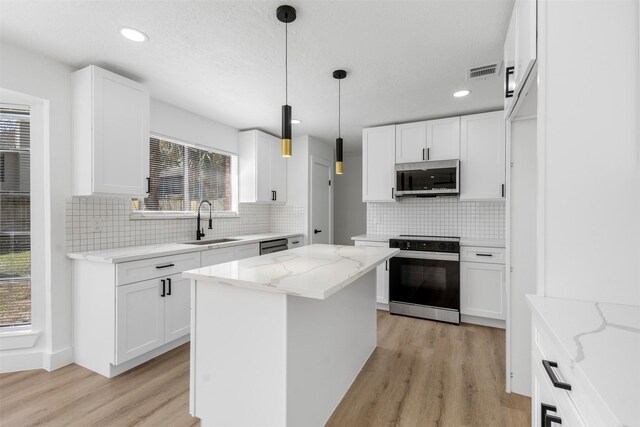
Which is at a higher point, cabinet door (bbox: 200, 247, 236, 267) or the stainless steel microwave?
the stainless steel microwave

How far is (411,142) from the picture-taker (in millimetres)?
3898

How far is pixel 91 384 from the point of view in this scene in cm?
220

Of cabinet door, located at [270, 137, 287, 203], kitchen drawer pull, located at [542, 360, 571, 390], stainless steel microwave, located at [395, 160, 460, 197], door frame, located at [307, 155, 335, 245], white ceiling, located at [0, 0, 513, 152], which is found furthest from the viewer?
door frame, located at [307, 155, 335, 245]

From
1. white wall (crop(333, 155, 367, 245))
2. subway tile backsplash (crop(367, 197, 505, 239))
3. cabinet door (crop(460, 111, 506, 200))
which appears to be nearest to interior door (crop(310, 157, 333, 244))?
white wall (crop(333, 155, 367, 245))

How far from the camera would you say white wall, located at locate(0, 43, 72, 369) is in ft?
7.83

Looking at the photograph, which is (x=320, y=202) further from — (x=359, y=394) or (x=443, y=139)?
(x=359, y=394)

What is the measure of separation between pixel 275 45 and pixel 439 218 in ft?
9.96

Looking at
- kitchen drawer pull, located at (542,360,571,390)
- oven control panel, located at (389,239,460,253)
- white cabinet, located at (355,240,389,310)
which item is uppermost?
oven control panel, located at (389,239,460,253)

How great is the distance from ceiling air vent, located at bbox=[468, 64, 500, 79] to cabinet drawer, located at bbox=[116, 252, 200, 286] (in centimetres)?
307

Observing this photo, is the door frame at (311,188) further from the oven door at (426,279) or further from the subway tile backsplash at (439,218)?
the oven door at (426,279)

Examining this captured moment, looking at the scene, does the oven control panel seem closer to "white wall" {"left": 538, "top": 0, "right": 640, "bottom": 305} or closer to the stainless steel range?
the stainless steel range

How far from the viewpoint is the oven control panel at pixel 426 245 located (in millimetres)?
3408

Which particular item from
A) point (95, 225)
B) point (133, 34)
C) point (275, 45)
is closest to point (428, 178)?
point (275, 45)

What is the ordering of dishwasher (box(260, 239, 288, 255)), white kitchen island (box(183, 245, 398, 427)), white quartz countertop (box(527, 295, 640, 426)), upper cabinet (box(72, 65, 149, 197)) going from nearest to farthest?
white quartz countertop (box(527, 295, 640, 426)) < white kitchen island (box(183, 245, 398, 427)) < upper cabinet (box(72, 65, 149, 197)) < dishwasher (box(260, 239, 288, 255))
